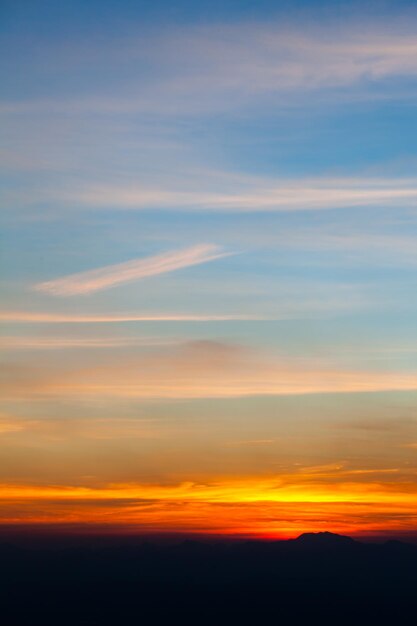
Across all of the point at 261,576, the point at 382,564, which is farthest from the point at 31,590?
the point at 382,564

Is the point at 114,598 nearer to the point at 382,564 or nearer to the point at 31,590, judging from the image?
the point at 31,590

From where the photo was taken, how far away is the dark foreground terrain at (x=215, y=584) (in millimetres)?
86250

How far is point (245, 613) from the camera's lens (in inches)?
3600

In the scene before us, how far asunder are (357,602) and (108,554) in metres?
32.6

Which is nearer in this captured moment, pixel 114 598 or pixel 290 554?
pixel 114 598

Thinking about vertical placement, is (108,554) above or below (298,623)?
above

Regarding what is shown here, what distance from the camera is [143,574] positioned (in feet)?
353

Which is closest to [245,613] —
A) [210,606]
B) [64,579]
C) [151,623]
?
[210,606]

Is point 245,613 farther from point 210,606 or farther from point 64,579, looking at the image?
point 64,579

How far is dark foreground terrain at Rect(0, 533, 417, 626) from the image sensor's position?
86250 millimetres

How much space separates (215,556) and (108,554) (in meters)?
15.8

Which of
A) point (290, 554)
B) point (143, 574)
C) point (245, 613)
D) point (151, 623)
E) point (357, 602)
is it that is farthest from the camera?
point (290, 554)

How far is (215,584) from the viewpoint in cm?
10431

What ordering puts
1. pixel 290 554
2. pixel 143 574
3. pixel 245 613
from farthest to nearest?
1. pixel 290 554
2. pixel 143 574
3. pixel 245 613
